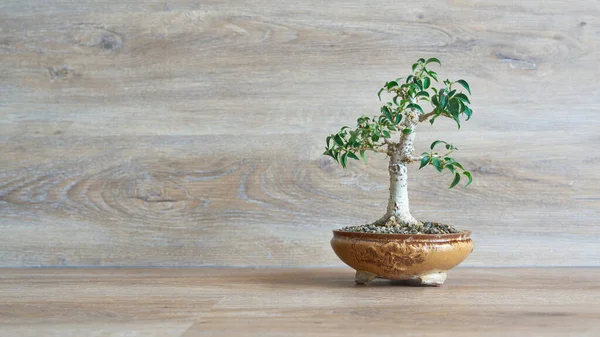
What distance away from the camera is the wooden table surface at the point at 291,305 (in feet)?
2.23

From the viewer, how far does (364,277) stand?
104cm

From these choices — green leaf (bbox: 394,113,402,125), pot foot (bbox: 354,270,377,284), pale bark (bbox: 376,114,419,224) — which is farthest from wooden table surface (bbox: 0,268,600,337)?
green leaf (bbox: 394,113,402,125)

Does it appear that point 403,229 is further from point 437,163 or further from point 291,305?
point 291,305

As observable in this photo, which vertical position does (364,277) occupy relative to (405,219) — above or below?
below

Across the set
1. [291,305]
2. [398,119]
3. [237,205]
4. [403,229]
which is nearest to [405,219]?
[403,229]

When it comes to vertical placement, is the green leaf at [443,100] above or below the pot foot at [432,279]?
above

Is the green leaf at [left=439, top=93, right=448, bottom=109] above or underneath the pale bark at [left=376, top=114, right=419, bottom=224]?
above

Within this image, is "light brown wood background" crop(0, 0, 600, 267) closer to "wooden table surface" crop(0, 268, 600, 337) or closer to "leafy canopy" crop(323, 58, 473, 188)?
"wooden table surface" crop(0, 268, 600, 337)

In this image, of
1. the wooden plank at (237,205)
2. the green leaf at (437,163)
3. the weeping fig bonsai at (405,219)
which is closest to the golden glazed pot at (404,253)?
the weeping fig bonsai at (405,219)

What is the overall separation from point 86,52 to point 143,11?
0.55 ft

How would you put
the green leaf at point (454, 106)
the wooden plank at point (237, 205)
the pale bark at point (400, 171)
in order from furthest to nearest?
the wooden plank at point (237, 205)
the pale bark at point (400, 171)
the green leaf at point (454, 106)

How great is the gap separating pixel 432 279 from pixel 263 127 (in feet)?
1.90

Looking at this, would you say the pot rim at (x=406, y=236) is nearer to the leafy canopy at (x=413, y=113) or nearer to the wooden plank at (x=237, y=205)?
the leafy canopy at (x=413, y=113)

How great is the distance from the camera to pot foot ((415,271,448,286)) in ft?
3.32
